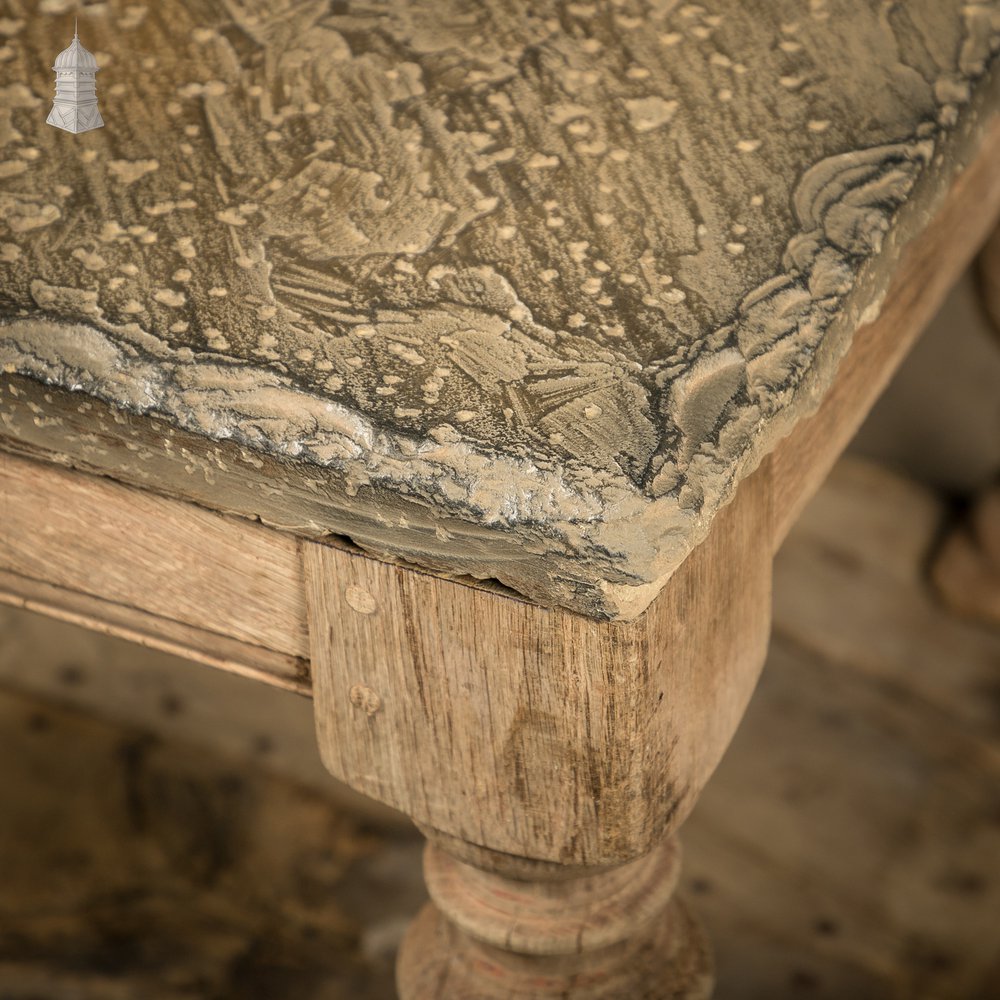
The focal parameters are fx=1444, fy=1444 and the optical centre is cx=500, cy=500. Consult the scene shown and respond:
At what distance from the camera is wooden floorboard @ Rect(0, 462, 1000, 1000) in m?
1.12

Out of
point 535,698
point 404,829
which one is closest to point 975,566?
point 404,829

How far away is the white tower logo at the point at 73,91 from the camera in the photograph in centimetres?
62

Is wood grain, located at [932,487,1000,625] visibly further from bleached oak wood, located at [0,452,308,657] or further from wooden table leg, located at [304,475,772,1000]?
bleached oak wood, located at [0,452,308,657]

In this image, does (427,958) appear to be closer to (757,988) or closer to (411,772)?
(411,772)

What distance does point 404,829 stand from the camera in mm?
1233

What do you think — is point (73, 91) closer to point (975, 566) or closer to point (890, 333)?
point (890, 333)

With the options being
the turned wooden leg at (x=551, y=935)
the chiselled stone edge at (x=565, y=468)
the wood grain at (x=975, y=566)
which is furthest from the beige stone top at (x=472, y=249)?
the wood grain at (x=975, y=566)

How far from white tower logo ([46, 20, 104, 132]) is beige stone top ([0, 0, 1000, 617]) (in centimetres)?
1

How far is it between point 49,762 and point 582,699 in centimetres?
88

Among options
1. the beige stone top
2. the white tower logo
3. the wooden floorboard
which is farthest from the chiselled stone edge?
the wooden floorboard

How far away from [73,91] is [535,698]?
33 cm

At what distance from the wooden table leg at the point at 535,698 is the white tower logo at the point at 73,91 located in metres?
0.23

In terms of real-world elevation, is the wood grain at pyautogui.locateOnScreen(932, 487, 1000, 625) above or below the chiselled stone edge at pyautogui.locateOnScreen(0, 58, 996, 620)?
below

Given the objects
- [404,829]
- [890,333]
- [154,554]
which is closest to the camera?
[154,554]
